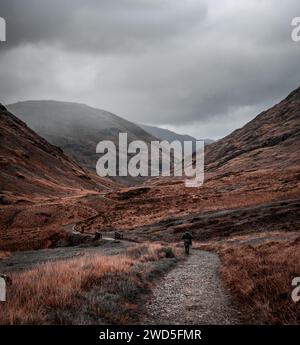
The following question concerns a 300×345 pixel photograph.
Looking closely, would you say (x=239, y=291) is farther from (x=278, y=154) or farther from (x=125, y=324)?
(x=278, y=154)

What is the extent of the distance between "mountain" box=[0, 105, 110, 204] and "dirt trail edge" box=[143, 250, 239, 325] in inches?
3209

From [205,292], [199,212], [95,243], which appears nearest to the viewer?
[205,292]

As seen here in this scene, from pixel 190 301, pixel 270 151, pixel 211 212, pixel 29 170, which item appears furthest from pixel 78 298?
pixel 270 151

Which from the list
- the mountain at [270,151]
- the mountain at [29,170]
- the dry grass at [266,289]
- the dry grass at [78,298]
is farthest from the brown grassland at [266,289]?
the mountain at [270,151]

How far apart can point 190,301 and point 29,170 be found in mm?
136203

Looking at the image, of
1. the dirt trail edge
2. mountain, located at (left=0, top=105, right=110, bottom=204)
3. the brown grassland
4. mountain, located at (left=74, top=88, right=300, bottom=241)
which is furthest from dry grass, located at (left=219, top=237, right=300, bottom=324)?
mountain, located at (left=0, top=105, right=110, bottom=204)

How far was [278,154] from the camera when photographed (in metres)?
143

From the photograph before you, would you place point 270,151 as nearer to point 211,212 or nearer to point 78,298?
point 211,212

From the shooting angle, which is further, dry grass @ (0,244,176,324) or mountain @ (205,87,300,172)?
mountain @ (205,87,300,172)

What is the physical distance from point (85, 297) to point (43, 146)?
186908 mm

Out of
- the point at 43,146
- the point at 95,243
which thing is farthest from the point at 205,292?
the point at 43,146

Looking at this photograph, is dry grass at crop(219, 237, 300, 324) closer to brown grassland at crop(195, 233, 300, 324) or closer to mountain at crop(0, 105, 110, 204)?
brown grassland at crop(195, 233, 300, 324)

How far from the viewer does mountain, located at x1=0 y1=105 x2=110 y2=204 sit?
112713mm

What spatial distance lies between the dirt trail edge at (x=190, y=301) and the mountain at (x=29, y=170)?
8150cm
